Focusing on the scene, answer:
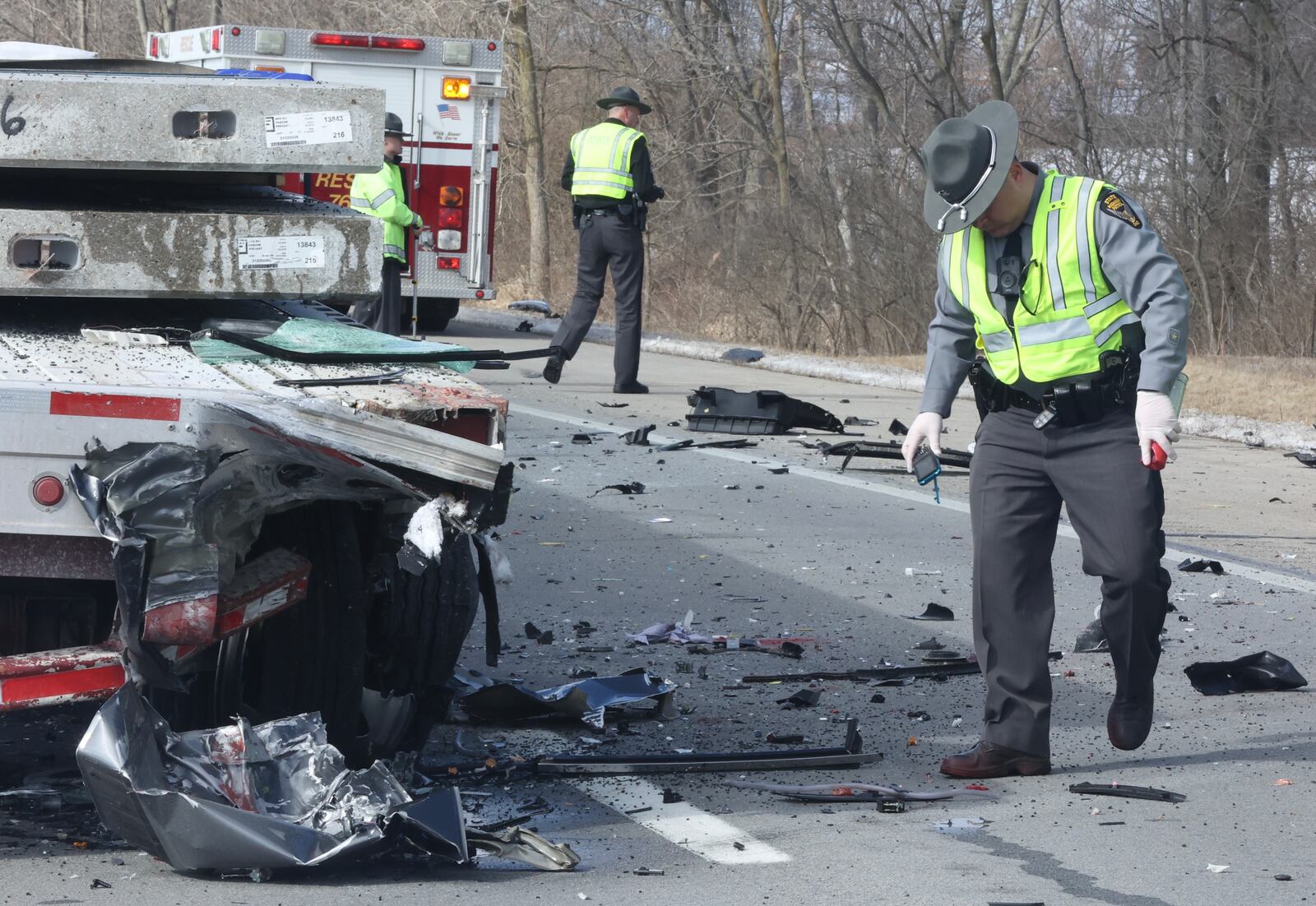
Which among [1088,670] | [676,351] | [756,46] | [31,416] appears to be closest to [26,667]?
[31,416]

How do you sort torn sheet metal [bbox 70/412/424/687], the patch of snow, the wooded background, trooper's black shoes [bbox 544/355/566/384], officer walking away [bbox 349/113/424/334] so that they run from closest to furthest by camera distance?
torn sheet metal [bbox 70/412/424/687]
the patch of snow
trooper's black shoes [bbox 544/355/566/384]
officer walking away [bbox 349/113/424/334]
the wooded background

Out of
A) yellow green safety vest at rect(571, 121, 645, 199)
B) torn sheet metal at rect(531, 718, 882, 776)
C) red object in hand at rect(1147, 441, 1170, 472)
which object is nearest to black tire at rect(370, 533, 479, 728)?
torn sheet metal at rect(531, 718, 882, 776)

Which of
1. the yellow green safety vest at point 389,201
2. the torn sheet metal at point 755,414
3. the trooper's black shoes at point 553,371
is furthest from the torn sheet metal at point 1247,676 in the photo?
the yellow green safety vest at point 389,201

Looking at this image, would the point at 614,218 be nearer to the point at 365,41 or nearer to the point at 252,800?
the point at 365,41

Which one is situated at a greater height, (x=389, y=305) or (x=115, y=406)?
(x=115, y=406)

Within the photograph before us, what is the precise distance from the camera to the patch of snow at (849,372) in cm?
1218

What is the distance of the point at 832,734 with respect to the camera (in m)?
5.32

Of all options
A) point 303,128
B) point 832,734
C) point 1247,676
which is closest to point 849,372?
point 1247,676

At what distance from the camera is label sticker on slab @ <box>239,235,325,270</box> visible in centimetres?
448

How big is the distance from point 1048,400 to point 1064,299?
27 centimetres

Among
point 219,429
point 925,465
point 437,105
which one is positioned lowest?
point 925,465

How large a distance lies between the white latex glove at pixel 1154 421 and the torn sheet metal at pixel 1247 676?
4.88ft

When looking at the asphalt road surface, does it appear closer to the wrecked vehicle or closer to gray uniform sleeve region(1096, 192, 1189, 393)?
the wrecked vehicle

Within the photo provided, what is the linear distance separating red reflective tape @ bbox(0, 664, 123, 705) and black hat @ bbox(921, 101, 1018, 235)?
2.33m
